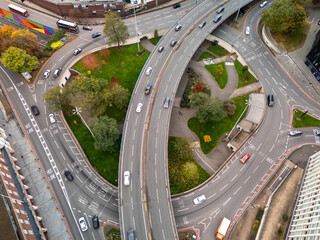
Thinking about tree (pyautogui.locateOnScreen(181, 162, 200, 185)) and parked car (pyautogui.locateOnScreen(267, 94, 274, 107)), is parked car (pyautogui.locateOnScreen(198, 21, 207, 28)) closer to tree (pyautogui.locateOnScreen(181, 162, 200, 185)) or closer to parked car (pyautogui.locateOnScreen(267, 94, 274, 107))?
parked car (pyautogui.locateOnScreen(267, 94, 274, 107))

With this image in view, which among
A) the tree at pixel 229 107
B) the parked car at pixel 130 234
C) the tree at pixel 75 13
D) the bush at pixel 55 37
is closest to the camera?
the parked car at pixel 130 234

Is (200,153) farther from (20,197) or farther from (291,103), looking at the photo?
(20,197)

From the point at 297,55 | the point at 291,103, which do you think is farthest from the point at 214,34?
the point at 291,103

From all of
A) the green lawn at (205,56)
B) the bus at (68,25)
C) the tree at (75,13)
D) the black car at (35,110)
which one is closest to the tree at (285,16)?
the green lawn at (205,56)

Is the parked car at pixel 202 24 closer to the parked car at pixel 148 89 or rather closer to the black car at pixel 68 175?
the parked car at pixel 148 89

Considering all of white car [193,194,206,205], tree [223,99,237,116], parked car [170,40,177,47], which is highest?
parked car [170,40,177,47]

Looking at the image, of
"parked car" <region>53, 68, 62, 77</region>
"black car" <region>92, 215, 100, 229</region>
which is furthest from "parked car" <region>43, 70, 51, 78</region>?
"black car" <region>92, 215, 100, 229</region>

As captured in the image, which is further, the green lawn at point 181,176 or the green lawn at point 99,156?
the green lawn at point 99,156
